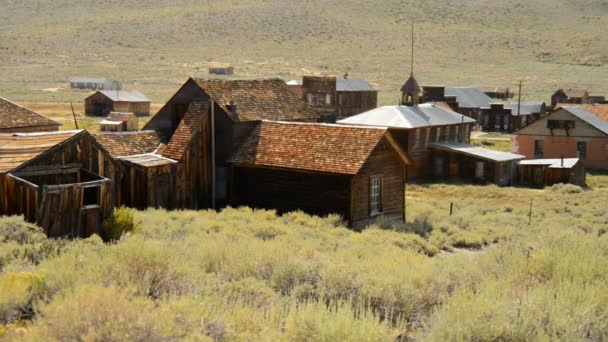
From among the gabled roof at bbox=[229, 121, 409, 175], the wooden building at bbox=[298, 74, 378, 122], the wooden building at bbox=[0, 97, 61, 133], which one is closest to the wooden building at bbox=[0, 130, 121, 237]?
the gabled roof at bbox=[229, 121, 409, 175]

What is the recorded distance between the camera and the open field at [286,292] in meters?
6.48

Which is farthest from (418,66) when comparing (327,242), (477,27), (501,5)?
(327,242)

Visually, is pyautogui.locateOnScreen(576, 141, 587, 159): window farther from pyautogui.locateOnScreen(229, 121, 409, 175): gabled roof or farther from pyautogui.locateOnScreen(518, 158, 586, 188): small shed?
pyautogui.locateOnScreen(229, 121, 409, 175): gabled roof

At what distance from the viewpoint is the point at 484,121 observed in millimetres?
63000

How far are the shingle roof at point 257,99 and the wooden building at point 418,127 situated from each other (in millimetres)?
10976

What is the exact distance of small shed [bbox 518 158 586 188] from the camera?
35.5 metres

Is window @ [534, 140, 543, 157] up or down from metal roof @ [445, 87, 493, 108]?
down

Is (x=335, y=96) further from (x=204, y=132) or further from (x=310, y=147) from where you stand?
(x=310, y=147)

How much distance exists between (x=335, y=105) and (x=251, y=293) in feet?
176

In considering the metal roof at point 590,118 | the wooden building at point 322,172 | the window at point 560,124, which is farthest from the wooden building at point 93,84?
the wooden building at point 322,172

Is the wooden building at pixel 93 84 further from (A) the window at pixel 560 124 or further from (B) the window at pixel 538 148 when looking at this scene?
(A) the window at pixel 560 124

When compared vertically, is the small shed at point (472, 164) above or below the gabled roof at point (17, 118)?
below

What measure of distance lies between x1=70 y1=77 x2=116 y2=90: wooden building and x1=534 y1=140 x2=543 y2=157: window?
54563mm

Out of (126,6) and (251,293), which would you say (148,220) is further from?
(126,6)
